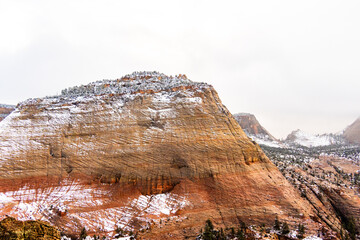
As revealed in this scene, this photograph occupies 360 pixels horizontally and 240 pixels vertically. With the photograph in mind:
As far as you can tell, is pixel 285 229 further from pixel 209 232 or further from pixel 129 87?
pixel 129 87

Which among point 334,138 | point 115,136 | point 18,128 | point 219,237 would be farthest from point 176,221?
point 334,138

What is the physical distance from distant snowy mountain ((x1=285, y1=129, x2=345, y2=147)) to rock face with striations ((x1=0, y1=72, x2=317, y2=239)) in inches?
4579

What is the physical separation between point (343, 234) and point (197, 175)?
55.2ft

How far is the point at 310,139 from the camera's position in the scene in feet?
452

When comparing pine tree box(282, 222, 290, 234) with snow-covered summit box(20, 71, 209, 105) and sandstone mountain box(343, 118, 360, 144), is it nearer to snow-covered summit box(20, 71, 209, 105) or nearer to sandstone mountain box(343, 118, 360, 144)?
snow-covered summit box(20, 71, 209, 105)

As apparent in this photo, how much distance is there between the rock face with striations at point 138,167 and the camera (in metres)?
23.6

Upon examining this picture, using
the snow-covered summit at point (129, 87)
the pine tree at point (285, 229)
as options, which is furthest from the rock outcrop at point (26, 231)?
the snow-covered summit at point (129, 87)

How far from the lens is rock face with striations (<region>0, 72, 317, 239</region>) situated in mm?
23578

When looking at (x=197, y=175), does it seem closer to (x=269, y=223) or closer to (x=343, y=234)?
(x=269, y=223)

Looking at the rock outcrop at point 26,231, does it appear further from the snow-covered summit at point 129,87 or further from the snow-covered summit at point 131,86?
the snow-covered summit at point 131,86

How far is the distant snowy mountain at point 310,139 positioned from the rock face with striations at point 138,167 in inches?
4579

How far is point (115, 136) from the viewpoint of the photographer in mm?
29438

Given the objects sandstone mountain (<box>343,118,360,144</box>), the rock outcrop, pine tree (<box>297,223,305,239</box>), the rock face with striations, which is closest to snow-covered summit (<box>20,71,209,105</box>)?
the rock face with striations

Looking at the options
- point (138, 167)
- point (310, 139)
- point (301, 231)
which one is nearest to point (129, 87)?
point (138, 167)
